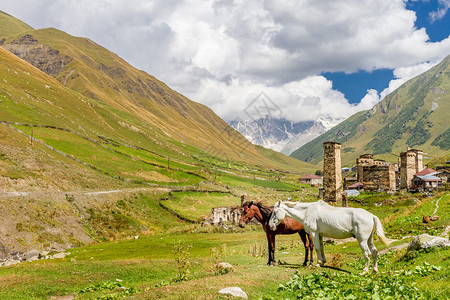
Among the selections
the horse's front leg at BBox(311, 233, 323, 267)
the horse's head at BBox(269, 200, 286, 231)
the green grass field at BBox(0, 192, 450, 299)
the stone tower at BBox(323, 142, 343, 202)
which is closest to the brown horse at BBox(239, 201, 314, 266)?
the horse's head at BBox(269, 200, 286, 231)

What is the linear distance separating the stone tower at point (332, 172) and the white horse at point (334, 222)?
131 ft

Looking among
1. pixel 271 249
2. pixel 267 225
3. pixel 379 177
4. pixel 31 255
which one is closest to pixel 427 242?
pixel 271 249

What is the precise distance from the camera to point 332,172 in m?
54.6

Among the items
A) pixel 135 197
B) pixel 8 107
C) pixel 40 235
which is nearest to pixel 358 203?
pixel 135 197

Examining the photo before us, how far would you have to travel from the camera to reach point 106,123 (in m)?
160

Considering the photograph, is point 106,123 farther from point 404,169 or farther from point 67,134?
point 404,169

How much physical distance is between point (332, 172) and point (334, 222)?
41.3 metres

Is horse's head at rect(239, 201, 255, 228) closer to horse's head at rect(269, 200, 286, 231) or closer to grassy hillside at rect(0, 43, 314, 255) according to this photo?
horse's head at rect(269, 200, 286, 231)

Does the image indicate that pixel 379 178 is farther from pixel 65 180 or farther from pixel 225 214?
pixel 65 180

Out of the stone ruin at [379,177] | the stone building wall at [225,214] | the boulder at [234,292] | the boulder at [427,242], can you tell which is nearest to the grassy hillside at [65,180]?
the stone building wall at [225,214]

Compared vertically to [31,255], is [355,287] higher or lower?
higher

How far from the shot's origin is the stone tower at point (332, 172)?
178ft

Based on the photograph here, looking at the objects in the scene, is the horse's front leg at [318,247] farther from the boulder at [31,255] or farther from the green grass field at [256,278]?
the boulder at [31,255]

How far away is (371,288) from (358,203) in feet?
166
